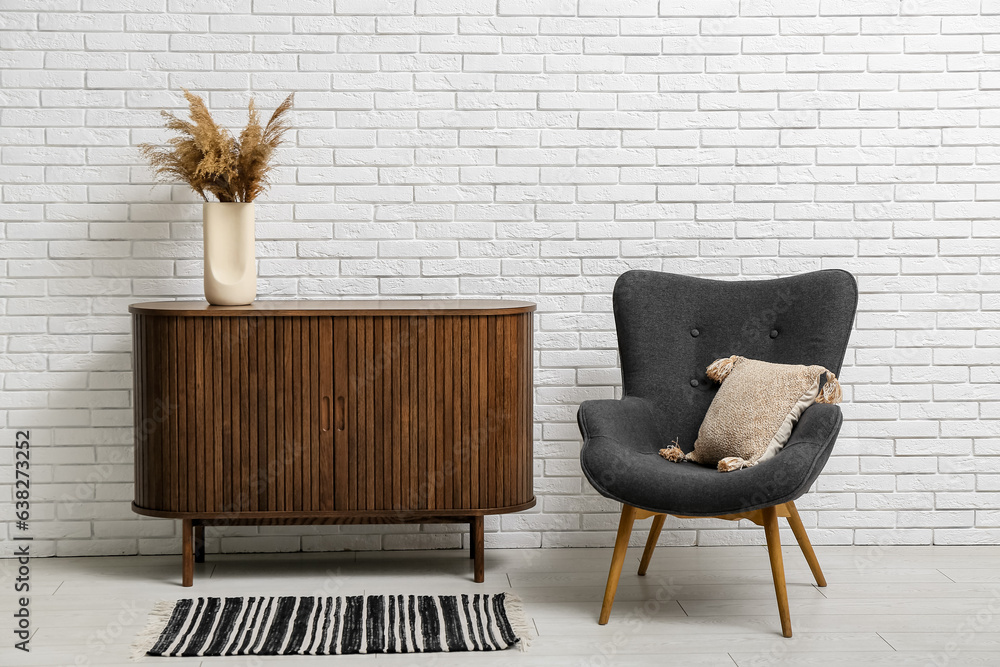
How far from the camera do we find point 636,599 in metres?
2.64

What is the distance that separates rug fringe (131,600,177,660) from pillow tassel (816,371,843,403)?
75.7 inches

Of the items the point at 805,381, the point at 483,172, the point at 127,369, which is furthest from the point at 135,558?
the point at 805,381

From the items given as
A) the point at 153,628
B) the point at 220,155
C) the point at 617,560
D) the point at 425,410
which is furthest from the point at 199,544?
the point at 617,560

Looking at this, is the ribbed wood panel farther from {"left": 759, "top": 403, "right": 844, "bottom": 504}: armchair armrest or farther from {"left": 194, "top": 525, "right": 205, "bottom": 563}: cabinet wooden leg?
{"left": 759, "top": 403, "right": 844, "bottom": 504}: armchair armrest

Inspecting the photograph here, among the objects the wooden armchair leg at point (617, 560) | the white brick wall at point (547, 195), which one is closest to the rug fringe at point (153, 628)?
the white brick wall at point (547, 195)

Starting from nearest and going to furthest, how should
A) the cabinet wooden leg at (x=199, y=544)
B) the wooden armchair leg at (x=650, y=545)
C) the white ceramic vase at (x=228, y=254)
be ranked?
the white ceramic vase at (x=228, y=254), the wooden armchair leg at (x=650, y=545), the cabinet wooden leg at (x=199, y=544)

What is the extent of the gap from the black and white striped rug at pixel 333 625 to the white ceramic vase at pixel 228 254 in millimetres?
911

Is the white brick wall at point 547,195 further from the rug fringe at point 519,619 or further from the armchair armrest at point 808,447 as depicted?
the armchair armrest at point 808,447

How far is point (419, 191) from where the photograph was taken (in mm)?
3053

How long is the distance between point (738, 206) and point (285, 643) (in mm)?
2042

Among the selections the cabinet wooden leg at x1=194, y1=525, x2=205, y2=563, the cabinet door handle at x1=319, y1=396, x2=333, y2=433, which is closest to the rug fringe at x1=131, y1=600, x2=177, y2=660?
the cabinet wooden leg at x1=194, y1=525, x2=205, y2=563

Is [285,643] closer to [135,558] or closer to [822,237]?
[135,558]

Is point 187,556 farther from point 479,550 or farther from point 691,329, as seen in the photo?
point 691,329

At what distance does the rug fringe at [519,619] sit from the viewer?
230cm
